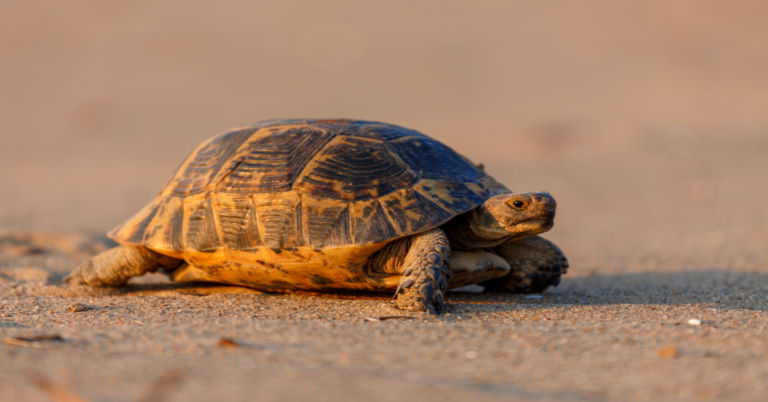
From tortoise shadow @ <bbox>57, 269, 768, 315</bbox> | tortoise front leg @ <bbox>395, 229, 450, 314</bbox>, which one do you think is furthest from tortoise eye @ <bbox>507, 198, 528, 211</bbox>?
tortoise shadow @ <bbox>57, 269, 768, 315</bbox>

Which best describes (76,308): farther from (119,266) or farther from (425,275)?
(425,275)

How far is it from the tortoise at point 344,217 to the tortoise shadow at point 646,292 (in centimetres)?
18

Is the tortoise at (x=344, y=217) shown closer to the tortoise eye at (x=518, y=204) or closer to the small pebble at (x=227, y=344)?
the tortoise eye at (x=518, y=204)

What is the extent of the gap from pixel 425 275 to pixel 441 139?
48.0ft

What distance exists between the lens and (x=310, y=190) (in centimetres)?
460

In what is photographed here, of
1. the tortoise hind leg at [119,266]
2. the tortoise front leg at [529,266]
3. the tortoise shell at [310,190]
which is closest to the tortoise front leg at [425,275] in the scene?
the tortoise shell at [310,190]

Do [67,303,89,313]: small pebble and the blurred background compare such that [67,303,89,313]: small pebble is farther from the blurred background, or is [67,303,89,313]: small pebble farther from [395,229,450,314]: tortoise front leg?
the blurred background

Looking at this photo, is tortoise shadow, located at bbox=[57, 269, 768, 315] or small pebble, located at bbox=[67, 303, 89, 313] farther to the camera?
tortoise shadow, located at bbox=[57, 269, 768, 315]

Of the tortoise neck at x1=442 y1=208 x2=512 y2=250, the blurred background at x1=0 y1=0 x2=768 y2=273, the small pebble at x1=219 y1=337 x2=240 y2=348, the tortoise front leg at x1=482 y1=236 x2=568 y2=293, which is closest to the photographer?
the small pebble at x1=219 y1=337 x2=240 y2=348

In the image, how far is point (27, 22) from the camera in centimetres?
3102

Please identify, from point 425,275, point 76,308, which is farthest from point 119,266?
point 425,275

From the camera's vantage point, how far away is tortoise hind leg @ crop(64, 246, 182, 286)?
535 cm

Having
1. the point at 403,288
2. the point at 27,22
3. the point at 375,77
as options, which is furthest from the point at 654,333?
the point at 27,22

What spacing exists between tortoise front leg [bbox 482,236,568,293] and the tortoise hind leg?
2.27 meters
